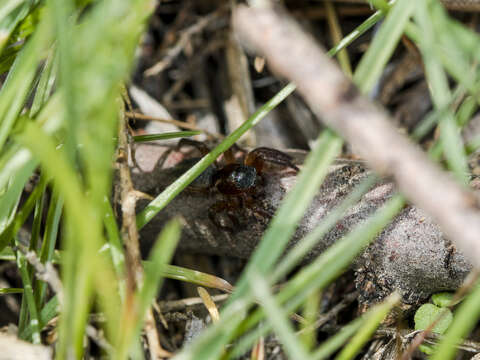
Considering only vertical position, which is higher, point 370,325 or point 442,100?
point 442,100

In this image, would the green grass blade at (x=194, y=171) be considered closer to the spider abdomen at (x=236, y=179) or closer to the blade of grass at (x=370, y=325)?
the blade of grass at (x=370, y=325)

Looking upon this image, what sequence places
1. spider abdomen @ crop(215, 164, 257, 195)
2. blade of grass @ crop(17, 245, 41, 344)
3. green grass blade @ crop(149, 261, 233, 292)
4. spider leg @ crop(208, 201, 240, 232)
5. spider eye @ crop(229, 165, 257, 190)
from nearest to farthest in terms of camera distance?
blade of grass @ crop(17, 245, 41, 344) → green grass blade @ crop(149, 261, 233, 292) → spider leg @ crop(208, 201, 240, 232) → spider abdomen @ crop(215, 164, 257, 195) → spider eye @ crop(229, 165, 257, 190)

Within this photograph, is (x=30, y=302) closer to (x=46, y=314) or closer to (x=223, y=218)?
(x=46, y=314)

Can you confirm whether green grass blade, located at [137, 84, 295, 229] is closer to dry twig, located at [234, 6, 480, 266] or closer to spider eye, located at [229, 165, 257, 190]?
dry twig, located at [234, 6, 480, 266]

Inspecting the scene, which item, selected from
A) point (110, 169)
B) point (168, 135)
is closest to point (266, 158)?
point (168, 135)

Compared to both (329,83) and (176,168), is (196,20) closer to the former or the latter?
(176,168)

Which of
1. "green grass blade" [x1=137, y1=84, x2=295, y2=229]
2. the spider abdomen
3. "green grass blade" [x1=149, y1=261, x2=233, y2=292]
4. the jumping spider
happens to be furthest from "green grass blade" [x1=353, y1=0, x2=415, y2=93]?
the spider abdomen

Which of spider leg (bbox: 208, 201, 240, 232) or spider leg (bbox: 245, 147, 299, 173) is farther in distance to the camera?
spider leg (bbox: 245, 147, 299, 173)

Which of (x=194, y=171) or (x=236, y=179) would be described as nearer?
A: (x=194, y=171)

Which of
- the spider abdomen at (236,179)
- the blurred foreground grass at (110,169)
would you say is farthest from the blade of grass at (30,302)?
the spider abdomen at (236,179)
